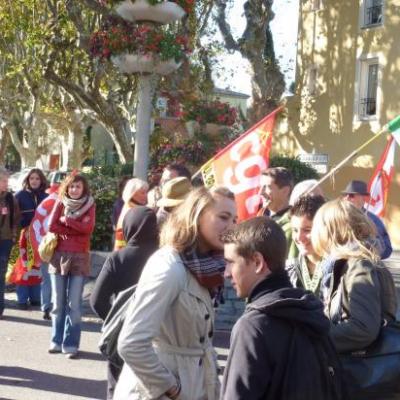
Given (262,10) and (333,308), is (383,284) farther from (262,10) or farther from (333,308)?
(262,10)

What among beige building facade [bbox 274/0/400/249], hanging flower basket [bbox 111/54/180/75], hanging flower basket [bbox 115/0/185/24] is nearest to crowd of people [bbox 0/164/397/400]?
hanging flower basket [bbox 115/0/185/24]

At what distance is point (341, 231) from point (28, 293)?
7.74 meters

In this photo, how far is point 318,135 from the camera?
2762 centimetres

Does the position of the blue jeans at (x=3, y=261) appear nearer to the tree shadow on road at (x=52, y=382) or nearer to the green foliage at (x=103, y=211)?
the tree shadow on road at (x=52, y=382)

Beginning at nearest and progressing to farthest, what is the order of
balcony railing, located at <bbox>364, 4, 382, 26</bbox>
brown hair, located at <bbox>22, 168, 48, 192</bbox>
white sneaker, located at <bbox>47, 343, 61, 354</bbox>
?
white sneaker, located at <bbox>47, 343, 61, 354</bbox> < brown hair, located at <bbox>22, 168, 48, 192</bbox> < balcony railing, located at <bbox>364, 4, 382, 26</bbox>

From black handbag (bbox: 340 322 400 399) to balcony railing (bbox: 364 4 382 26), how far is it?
23.3 metres

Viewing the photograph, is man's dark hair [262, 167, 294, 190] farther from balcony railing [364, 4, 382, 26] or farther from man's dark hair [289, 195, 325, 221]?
balcony railing [364, 4, 382, 26]

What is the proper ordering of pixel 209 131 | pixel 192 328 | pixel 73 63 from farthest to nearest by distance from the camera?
pixel 73 63 → pixel 209 131 → pixel 192 328

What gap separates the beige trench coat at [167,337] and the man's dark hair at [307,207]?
952mm

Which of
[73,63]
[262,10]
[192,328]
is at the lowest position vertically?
[192,328]

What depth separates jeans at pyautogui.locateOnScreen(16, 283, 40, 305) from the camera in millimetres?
10750

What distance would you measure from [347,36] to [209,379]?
2435 cm

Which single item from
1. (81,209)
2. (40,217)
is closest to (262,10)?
(40,217)

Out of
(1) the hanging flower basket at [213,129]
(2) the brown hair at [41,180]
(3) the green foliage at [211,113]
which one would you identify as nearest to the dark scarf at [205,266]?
(2) the brown hair at [41,180]
